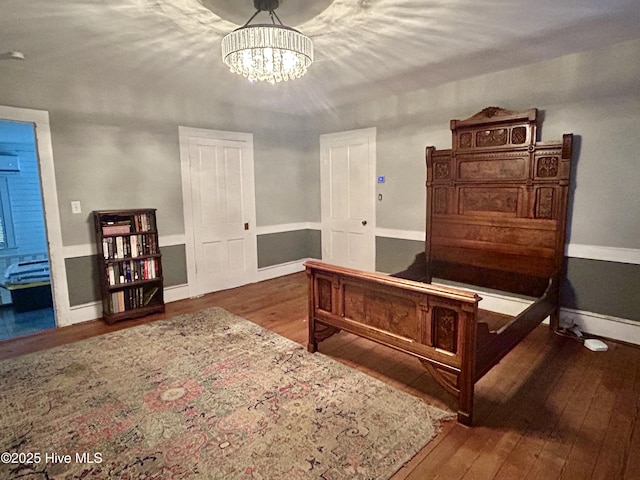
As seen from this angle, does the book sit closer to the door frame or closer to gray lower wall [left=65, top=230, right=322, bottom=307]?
gray lower wall [left=65, top=230, right=322, bottom=307]

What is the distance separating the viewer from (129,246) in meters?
3.82

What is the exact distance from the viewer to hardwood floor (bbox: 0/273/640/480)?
1785 mm

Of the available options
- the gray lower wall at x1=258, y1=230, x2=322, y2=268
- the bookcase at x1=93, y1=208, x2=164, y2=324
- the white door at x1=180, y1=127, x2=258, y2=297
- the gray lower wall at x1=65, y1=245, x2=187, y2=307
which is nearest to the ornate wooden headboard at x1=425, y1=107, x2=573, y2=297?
the gray lower wall at x1=258, y1=230, x2=322, y2=268

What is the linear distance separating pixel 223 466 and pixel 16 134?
6691 mm

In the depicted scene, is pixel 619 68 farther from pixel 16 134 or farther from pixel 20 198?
pixel 20 198

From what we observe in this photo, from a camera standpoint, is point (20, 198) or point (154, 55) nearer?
point (154, 55)

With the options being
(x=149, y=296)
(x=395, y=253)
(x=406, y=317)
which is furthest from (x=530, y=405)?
(x=149, y=296)

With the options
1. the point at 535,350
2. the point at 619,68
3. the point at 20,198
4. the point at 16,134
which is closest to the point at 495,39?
the point at 619,68

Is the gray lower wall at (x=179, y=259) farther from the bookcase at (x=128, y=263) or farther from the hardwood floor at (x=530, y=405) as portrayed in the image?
the hardwood floor at (x=530, y=405)

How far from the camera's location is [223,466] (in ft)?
5.88

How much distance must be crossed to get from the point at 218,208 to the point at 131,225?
1180 millimetres

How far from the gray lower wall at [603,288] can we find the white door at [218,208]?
388cm

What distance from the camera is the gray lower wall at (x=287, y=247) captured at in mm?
5414

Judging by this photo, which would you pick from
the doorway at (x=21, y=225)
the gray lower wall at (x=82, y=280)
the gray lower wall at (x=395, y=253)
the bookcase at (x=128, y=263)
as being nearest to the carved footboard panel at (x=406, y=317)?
the gray lower wall at (x=395, y=253)
